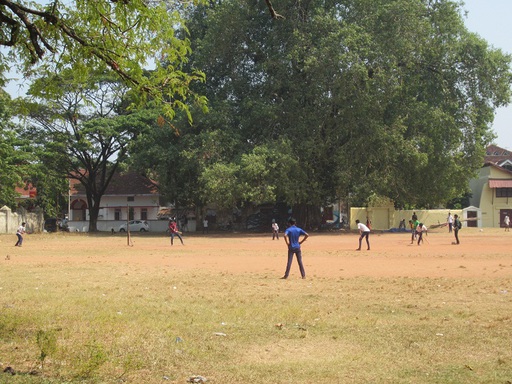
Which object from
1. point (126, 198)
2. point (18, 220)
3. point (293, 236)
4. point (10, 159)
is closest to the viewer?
point (293, 236)

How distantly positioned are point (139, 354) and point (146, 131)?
43.8 m

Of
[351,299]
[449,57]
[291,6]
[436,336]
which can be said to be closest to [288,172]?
[291,6]

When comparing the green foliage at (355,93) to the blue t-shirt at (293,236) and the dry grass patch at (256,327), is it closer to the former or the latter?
the blue t-shirt at (293,236)

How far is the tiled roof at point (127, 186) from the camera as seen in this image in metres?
65.9

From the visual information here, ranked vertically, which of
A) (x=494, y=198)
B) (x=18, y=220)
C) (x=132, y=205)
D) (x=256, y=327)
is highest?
(x=494, y=198)

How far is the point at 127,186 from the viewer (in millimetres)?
66812

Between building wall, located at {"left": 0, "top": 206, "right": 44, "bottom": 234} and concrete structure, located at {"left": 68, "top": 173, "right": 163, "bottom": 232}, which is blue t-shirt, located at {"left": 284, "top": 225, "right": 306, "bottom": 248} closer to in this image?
building wall, located at {"left": 0, "top": 206, "right": 44, "bottom": 234}

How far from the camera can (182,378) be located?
20.8 feet

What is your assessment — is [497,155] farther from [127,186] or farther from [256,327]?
[256,327]

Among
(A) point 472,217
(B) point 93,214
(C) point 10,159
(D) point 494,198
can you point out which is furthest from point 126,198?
(D) point 494,198

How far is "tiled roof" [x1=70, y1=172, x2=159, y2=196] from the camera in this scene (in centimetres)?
6594

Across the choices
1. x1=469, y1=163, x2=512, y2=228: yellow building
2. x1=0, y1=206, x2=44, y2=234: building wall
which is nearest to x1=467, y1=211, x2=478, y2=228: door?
x1=469, y1=163, x2=512, y2=228: yellow building

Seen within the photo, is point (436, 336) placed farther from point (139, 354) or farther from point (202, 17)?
point (202, 17)

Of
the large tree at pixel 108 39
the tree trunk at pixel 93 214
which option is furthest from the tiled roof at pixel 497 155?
the large tree at pixel 108 39
